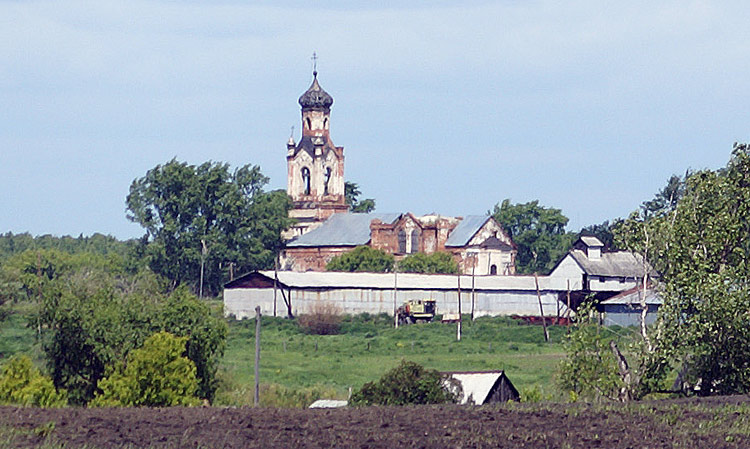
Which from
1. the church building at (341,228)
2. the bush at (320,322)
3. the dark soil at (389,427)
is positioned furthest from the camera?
the church building at (341,228)

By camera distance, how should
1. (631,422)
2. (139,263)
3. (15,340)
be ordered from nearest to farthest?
(631,422) < (15,340) < (139,263)

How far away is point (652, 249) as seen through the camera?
3750 cm

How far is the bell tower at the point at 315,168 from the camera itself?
11900cm

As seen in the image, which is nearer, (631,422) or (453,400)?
(631,422)

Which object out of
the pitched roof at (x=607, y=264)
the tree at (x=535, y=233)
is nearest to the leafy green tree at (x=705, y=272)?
the pitched roof at (x=607, y=264)

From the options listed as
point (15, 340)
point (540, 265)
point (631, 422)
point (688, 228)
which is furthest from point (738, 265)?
point (540, 265)

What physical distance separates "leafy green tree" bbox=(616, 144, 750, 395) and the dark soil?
24.2ft

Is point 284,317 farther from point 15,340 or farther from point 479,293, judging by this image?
point 15,340

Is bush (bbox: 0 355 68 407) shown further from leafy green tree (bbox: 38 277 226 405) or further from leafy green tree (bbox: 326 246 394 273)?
leafy green tree (bbox: 326 246 394 273)

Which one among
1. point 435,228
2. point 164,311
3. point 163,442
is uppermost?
point 435,228

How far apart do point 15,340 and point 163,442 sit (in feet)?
154

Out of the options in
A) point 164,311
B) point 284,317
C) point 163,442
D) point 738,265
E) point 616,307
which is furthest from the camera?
point 284,317

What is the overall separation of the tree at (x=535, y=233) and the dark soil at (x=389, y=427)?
4054 inches

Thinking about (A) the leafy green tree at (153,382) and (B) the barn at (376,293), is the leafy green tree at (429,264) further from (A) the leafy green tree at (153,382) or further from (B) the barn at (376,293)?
(A) the leafy green tree at (153,382)
